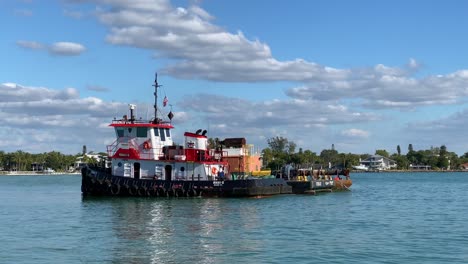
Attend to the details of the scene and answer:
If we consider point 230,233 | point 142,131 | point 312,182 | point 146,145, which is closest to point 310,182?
point 312,182

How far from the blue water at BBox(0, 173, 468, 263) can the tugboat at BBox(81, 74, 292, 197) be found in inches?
85.1

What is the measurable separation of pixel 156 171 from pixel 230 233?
19827 millimetres

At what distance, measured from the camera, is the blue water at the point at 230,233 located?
23109 millimetres

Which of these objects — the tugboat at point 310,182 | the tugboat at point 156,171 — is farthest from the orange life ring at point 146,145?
the tugboat at point 310,182

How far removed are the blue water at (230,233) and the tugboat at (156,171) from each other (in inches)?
85.1

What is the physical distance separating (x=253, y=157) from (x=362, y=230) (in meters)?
31.4

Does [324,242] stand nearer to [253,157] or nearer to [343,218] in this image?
[343,218]

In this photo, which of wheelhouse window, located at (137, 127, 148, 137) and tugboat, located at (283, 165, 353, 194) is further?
tugboat, located at (283, 165, 353, 194)

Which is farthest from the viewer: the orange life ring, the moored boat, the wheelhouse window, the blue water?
the moored boat

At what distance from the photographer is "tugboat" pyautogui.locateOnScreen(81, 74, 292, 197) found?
46938mm

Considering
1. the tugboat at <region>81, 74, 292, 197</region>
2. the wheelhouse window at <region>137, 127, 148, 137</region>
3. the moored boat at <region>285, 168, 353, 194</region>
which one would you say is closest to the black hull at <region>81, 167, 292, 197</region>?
the tugboat at <region>81, 74, 292, 197</region>

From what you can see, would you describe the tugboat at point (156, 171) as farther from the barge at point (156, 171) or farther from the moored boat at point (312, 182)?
the moored boat at point (312, 182)

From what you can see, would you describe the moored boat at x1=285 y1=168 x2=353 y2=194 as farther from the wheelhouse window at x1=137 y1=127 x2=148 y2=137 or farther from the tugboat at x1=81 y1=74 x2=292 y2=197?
the wheelhouse window at x1=137 y1=127 x2=148 y2=137

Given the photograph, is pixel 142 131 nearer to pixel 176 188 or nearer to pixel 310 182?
pixel 176 188
